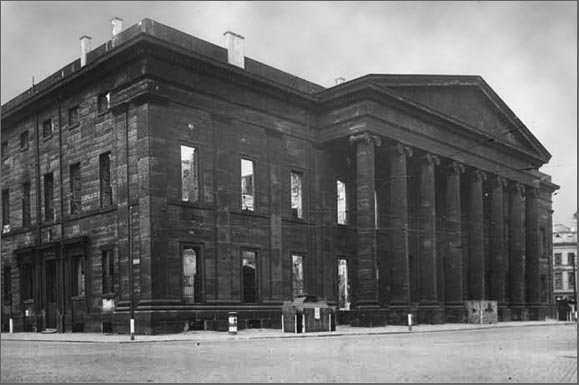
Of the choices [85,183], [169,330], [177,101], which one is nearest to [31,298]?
[85,183]

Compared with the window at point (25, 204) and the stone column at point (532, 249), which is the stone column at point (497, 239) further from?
the window at point (25, 204)

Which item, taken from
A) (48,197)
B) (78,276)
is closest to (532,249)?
(78,276)

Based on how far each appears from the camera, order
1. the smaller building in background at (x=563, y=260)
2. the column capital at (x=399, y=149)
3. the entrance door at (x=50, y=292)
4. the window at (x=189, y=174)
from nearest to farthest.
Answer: the window at (x=189, y=174), the entrance door at (x=50, y=292), the column capital at (x=399, y=149), the smaller building in background at (x=563, y=260)

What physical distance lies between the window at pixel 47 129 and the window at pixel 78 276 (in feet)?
24.2

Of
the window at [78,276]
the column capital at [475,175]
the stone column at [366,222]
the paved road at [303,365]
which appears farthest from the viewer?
the column capital at [475,175]

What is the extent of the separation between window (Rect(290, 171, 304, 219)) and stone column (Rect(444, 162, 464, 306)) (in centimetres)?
1163

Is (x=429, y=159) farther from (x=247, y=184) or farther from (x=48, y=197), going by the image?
(x=48, y=197)

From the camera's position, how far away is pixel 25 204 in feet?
134

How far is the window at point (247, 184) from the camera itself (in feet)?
120

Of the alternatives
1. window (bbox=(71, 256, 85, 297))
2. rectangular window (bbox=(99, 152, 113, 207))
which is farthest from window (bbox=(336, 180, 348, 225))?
window (bbox=(71, 256, 85, 297))

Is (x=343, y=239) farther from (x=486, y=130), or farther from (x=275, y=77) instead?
(x=486, y=130)

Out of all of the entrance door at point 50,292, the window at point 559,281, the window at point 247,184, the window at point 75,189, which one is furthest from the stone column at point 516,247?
the window at point 559,281

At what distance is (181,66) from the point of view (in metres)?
33.0

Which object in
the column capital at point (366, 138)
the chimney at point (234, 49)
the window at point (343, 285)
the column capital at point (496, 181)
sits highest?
the chimney at point (234, 49)
